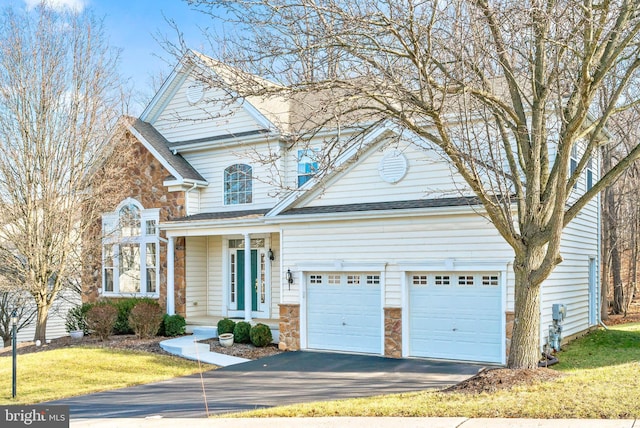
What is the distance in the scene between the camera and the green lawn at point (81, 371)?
449 inches

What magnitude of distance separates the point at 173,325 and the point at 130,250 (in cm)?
386

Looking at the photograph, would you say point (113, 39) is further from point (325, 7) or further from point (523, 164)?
point (523, 164)

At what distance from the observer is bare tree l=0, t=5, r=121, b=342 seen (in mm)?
16844

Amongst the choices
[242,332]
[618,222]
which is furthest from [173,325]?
[618,222]

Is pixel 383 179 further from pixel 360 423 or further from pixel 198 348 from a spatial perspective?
pixel 360 423

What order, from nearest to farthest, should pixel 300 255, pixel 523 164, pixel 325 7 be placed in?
pixel 325 7 < pixel 523 164 < pixel 300 255

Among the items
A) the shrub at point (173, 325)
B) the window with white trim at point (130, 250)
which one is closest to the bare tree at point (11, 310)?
the window with white trim at point (130, 250)

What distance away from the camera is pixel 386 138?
46.1ft

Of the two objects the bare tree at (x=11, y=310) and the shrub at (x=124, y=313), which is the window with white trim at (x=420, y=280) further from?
the bare tree at (x=11, y=310)

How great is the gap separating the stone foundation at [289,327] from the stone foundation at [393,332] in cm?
239

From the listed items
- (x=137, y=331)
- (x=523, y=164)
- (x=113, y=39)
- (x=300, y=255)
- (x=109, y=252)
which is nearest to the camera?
(x=523, y=164)

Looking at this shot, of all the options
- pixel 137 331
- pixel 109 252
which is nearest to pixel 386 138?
pixel 137 331

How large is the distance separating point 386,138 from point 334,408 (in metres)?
7.37

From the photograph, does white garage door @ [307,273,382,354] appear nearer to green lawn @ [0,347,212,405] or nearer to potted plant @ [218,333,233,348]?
potted plant @ [218,333,233,348]
